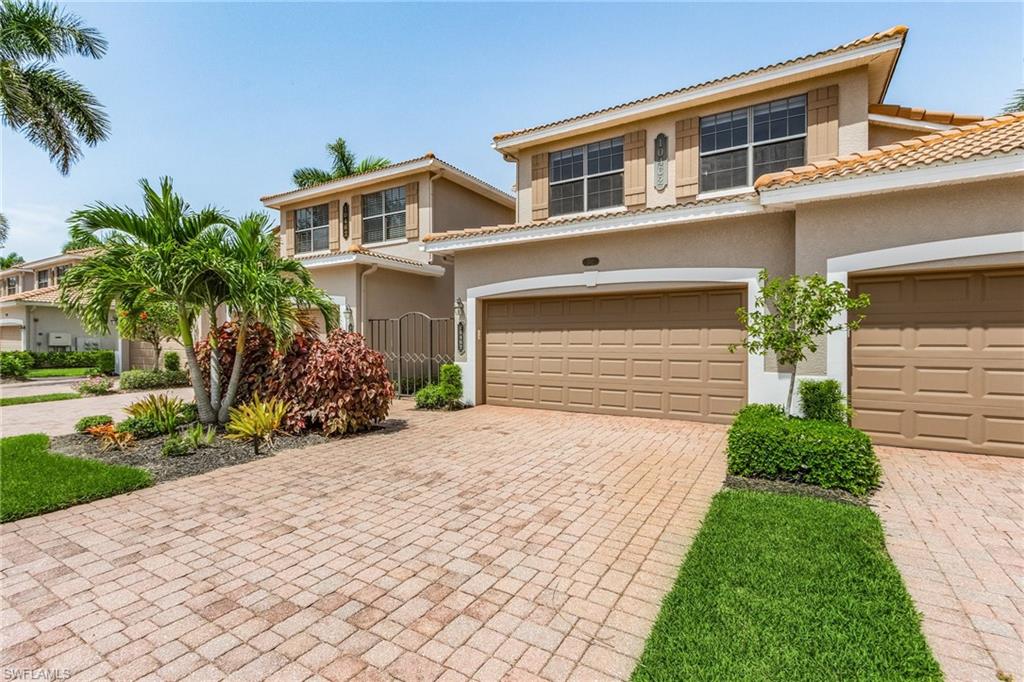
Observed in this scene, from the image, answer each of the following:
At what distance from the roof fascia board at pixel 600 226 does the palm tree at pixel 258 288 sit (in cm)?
340

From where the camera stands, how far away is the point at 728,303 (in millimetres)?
8680

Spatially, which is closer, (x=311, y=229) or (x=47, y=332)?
A: (x=311, y=229)

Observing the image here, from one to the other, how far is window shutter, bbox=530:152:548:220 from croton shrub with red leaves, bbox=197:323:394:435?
5842mm

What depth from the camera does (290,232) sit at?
57.4 feet

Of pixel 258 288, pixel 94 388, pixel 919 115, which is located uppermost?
pixel 919 115

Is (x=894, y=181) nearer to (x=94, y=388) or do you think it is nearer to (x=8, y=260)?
(x=94, y=388)

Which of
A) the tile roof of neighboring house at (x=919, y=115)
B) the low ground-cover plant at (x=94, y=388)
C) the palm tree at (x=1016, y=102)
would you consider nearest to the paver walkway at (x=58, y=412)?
the low ground-cover plant at (x=94, y=388)

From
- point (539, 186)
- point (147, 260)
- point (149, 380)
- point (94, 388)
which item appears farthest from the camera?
point (149, 380)

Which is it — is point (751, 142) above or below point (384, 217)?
above

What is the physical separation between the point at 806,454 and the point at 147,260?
9.72m

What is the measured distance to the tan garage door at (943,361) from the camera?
6.32 m

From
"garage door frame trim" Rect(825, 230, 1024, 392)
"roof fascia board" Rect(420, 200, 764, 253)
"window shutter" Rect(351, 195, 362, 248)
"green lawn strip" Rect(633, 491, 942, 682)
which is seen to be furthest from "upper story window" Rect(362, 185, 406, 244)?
"green lawn strip" Rect(633, 491, 942, 682)

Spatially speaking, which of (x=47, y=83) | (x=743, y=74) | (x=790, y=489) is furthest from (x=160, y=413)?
(x=47, y=83)

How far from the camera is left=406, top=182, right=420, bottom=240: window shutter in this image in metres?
14.8
